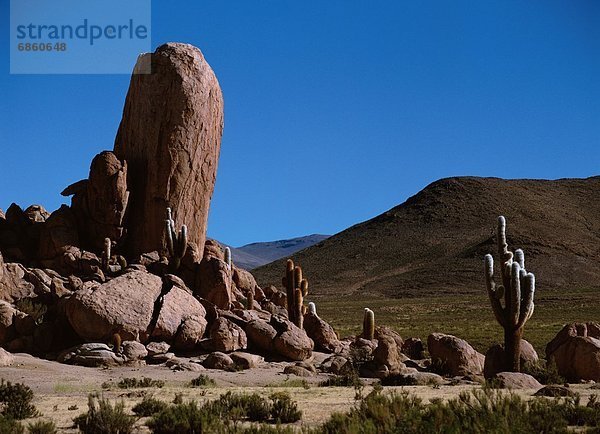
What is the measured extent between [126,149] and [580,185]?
10761cm

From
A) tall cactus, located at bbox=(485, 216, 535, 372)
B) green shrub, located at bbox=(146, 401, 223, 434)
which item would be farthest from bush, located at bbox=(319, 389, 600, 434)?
tall cactus, located at bbox=(485, 216, 535, 372)

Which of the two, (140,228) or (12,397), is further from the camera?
(140,228)

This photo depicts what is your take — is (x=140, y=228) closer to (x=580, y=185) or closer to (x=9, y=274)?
(x=9, y=274)

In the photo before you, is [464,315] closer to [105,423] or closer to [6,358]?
[6,358]

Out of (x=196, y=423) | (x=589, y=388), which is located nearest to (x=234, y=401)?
(x=196, y=423)

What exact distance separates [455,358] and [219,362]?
7.39 metres

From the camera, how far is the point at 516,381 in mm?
17938

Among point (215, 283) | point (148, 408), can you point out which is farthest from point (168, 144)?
point (148, 408)

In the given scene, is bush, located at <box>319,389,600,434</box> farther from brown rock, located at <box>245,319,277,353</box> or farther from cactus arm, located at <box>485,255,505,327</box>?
brown rock, located at <box>245,319,277,353</box>

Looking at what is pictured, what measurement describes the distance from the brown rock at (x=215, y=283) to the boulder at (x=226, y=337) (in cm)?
199

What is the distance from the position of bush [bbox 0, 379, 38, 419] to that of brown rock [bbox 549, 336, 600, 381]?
1316 centimetres

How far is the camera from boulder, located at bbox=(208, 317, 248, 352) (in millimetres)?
25609

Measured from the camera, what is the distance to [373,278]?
98625 mm

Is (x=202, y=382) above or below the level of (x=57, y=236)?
below
